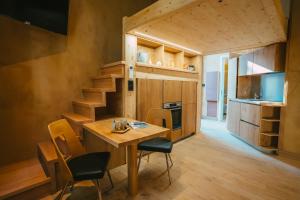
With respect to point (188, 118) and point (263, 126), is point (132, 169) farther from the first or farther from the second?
point (263, 126)

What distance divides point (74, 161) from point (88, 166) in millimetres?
224

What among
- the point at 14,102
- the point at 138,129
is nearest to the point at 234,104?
the point at 138,129

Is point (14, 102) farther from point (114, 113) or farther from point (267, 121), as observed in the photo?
point (267, 121)

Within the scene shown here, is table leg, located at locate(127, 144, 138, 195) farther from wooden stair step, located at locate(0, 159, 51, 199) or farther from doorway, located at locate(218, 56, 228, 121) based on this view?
doorway, located at locate(218, 56, 228, 121)

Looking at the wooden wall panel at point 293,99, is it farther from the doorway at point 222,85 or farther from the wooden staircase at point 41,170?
the wooden staircase at point 41,170

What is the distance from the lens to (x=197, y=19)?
211 centimetres

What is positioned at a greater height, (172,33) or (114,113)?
(172,33)

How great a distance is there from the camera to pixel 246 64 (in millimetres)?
3781

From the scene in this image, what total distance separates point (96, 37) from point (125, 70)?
3.37 ft

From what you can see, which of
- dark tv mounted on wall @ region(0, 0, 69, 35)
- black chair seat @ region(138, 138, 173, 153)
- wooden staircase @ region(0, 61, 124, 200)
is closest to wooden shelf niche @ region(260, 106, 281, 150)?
black chair seat @ region(138, 138, 173, 153)

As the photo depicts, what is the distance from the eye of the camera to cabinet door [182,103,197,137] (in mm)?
3580

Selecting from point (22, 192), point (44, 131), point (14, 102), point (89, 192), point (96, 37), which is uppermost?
point (96, 37)

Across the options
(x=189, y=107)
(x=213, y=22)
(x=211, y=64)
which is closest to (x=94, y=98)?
(x=213, y=22)

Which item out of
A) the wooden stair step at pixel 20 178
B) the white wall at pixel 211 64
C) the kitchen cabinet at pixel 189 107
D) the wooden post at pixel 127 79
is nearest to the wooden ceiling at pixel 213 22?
the wooden post at pixel 127 79
